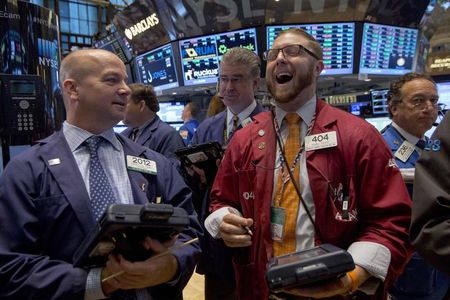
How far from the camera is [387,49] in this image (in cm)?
539

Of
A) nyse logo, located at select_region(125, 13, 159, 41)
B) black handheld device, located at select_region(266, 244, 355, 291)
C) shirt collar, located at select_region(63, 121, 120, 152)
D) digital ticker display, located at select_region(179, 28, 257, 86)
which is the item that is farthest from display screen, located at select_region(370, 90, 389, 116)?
black handheld device, located at select_region(266, 244, 355, 291)

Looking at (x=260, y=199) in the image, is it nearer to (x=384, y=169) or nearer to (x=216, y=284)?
(x=384, y=169)

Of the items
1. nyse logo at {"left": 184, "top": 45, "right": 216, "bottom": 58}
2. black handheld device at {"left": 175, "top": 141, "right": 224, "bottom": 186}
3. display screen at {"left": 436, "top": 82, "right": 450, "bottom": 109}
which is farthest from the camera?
nyse logo at {"left": 184, "top": 45, "right": 216, "bottom": 58}

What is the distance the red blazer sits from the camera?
1.47m

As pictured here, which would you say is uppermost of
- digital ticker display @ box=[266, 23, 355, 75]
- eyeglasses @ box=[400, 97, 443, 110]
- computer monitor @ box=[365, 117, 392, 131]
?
digital ticker display @ box=[266, 23, 355, 75]

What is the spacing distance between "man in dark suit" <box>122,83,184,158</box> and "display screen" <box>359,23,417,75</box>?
10.3 ft

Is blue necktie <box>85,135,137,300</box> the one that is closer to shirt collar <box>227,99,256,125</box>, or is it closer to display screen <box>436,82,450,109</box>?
shirt collar <box>227,99,256,125</box>

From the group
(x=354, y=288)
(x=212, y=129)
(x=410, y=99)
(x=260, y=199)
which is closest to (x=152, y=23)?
(x=212, y=129)

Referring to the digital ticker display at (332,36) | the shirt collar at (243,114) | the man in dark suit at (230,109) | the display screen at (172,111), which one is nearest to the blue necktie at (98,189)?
the man in dark suit at (230,109)

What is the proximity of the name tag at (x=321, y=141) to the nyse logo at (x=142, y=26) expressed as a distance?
517 cm

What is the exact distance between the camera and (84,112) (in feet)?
5.50

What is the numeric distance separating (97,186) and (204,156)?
2.68ft

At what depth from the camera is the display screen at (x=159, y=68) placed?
626cm

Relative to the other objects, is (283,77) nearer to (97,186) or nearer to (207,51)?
(97,186)
